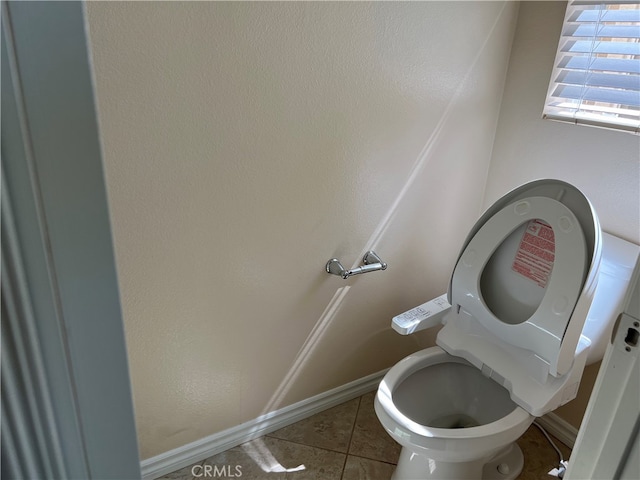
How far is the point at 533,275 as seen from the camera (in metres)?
1.37

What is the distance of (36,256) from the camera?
52 centimetres

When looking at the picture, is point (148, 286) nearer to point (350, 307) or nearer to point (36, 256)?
point (350, 307)

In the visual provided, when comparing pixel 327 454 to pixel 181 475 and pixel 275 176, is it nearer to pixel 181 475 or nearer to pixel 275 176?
pixel 181 475

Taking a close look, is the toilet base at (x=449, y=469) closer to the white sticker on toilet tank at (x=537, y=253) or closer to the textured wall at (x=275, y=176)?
the textured wall at (x=275, y=176)

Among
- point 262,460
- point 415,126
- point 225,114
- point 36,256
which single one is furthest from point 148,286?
point 415,126

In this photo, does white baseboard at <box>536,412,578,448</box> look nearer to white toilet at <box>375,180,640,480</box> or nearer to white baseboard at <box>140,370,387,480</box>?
white toilet at <box>375,180,640,480</box>

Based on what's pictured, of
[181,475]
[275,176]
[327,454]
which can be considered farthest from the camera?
[327,454]

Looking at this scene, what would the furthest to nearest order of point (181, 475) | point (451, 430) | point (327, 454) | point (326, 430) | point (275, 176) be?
point (326, 430)
point (327, 454)
point (181, 475)
point (275, 176)
point (451, 430)

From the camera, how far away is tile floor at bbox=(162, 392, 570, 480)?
64.5 inches

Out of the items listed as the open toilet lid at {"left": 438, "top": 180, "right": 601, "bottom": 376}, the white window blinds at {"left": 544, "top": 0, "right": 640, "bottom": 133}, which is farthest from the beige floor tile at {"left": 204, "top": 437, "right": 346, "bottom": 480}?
the white window blinds at {"left": 544, "top": 0, "right": 640, "bottom": 133}

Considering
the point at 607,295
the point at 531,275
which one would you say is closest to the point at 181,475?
the point at 531,275

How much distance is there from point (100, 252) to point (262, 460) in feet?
4.43

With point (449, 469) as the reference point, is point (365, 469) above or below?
below

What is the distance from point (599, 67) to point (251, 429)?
1.61 meters
